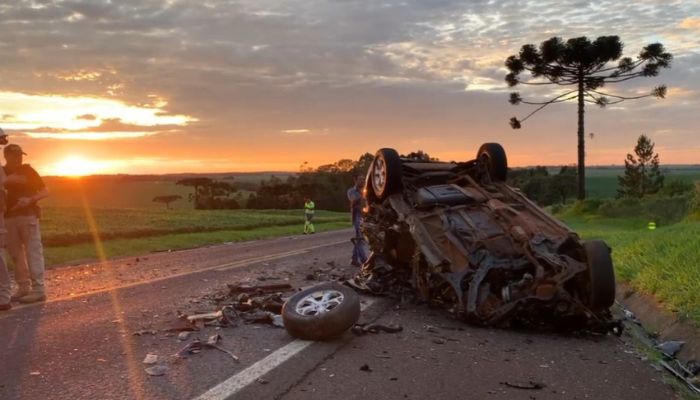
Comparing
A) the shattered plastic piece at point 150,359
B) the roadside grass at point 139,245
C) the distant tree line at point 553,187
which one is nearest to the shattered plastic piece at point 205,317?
the shattered plastic piece at point 150,359

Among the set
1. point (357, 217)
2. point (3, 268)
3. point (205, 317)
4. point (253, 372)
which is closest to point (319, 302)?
point (205, 317)

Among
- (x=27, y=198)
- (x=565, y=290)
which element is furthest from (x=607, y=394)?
(x=27, y=198)

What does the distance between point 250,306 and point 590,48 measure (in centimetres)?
3073

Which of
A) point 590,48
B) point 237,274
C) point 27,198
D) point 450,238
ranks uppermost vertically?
point 590,48

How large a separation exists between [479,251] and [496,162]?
2.54 m

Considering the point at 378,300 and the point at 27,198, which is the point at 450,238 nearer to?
the point at 378,300

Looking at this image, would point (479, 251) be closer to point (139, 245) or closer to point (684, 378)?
point (684, 378)

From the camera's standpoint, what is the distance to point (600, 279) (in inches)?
246

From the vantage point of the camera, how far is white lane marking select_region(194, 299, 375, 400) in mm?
4152

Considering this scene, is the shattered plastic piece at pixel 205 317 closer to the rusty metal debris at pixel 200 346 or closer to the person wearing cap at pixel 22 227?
the rusty metal debris at pixel 200 346

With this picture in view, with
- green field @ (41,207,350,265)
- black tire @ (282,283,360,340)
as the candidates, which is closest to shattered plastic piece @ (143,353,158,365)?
black tire @ (282,283,360,340)

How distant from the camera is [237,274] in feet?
34.3

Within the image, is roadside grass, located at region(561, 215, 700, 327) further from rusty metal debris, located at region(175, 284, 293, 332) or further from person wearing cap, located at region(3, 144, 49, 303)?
person wearing cap, located at region(3, 144, 49, 303)

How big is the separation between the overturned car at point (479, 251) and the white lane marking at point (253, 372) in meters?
1.97
